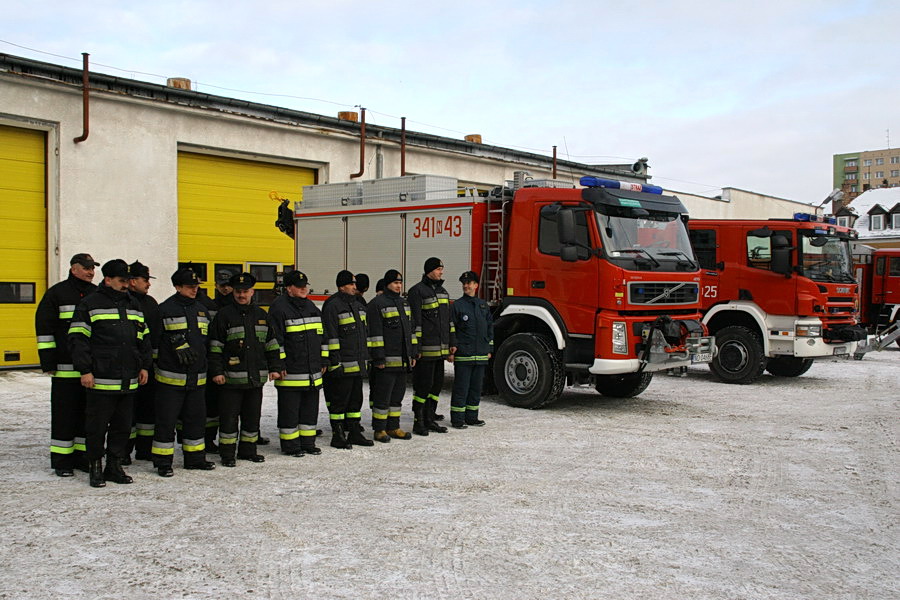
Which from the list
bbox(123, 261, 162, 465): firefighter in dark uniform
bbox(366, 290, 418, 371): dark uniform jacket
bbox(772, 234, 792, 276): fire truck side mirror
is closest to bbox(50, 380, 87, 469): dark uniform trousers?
bbox(123, 261, 162, 465): firefighter in dark uniform

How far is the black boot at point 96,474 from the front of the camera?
20.6 ft

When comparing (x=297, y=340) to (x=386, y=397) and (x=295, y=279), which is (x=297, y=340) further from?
(x=386, y=397)

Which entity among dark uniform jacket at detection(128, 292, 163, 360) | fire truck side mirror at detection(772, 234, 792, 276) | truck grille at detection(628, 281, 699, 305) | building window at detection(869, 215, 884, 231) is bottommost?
dark uniform jacket at detection(128, 292, 163, 360)

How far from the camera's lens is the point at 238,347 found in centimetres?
699

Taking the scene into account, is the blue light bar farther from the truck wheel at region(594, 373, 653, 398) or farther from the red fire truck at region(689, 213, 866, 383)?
the red fire truck at region(689, 213, 866, 383)

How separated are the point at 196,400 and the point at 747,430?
6.01m

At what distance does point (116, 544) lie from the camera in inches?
194

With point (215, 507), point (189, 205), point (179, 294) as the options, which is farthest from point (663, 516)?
point (189, 205)

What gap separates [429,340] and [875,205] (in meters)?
44.5

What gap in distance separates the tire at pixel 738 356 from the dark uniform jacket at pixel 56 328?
9950 millimetres

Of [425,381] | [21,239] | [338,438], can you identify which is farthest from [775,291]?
[21,239]

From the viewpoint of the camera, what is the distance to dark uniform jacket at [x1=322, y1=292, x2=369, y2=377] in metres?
7.79

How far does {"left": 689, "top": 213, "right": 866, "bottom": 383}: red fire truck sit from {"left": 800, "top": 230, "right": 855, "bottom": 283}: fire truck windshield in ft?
0.05

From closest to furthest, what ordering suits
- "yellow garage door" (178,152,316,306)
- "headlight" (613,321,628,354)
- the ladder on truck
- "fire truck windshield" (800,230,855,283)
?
"headlight" (613,321,628,354) < the ladder on truck < "fire truck windshield" (800,230,855,283) < "yellow garage door" (178,152,316,306)
